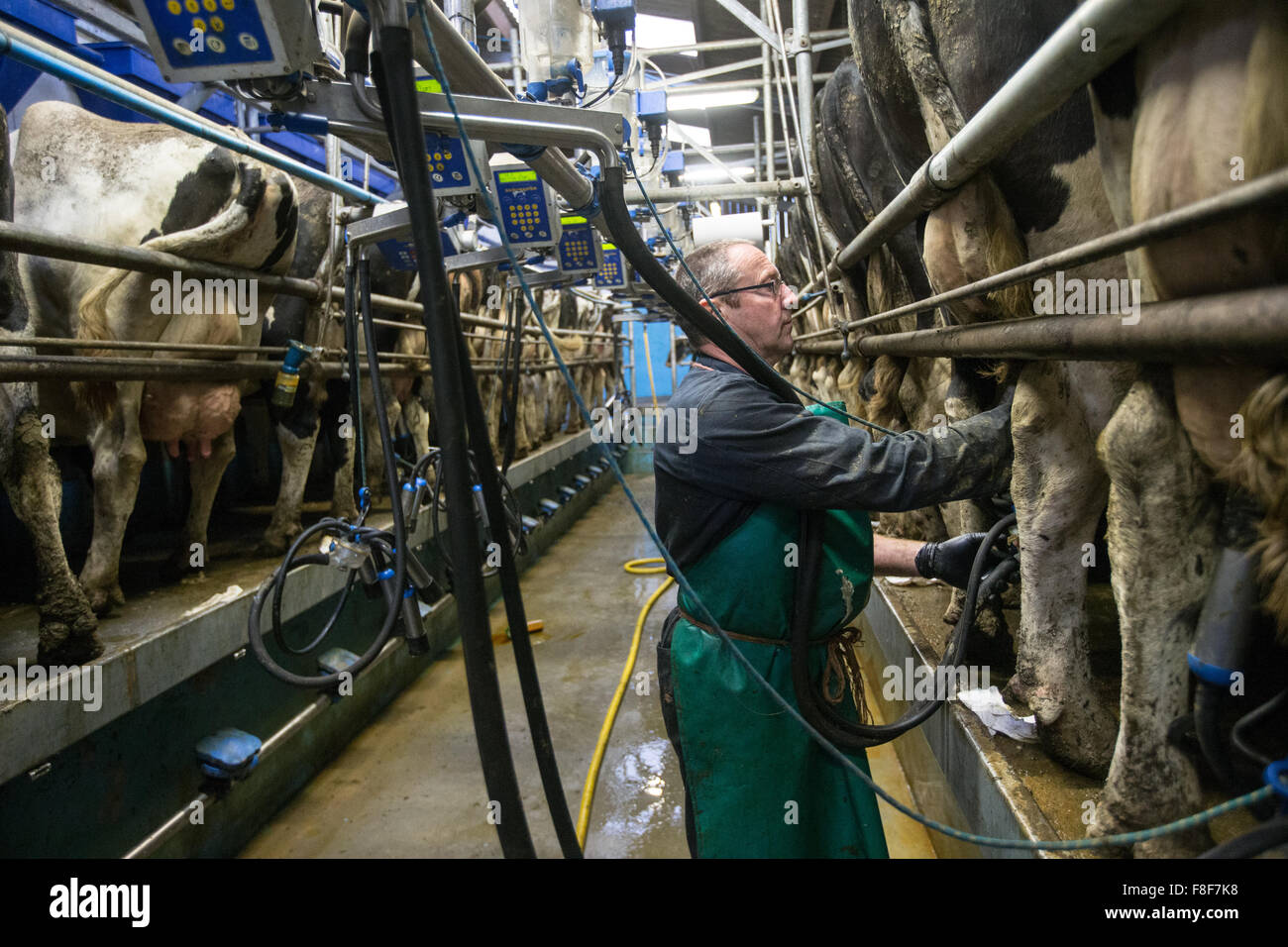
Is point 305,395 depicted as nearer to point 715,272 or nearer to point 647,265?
point 715,272

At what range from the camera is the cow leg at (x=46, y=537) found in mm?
2211

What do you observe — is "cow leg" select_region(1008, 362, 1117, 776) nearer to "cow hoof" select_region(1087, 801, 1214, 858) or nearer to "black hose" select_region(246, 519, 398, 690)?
"cow hoof" select_region(1087, 801, 1214, 858)

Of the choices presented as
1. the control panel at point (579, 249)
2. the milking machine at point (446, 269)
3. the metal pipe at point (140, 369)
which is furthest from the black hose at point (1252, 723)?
the control panel at point (579, 249)

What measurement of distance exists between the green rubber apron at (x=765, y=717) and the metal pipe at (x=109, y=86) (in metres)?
1.71

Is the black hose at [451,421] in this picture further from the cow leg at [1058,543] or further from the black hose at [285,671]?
the black hose at [285,671]

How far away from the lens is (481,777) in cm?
335

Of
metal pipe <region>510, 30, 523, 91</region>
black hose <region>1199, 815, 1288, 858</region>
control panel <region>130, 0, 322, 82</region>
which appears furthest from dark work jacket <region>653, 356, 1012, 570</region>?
metal pipe <region>510, 30, 523, 91</region>

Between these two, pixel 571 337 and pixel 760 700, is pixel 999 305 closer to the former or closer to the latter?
pixel 760 700

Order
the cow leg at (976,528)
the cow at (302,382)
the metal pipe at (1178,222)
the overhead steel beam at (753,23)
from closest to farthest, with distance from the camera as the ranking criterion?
the metal pipe at (1178,222) → the cow leg at (976,528) → the cow at (302,382) → the overhead steel beam at (753,23)

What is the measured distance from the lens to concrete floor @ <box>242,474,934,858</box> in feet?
9.21

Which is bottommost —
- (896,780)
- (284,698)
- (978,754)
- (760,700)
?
(896,780)
